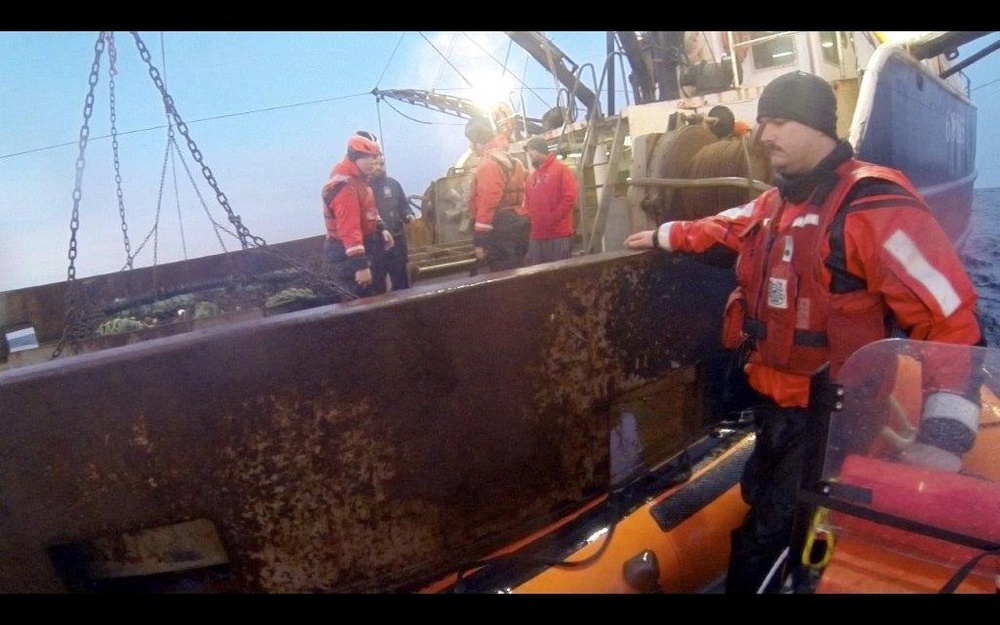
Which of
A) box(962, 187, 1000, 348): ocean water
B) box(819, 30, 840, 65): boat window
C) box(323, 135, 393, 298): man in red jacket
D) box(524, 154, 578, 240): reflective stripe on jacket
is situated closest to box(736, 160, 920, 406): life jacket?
box(962, 187, 1000, 348): ocean water

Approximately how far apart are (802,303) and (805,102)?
0.69 metres

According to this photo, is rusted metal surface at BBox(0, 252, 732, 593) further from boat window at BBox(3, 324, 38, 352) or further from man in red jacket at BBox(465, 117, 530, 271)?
boat window at BBox(3, 324, 38, 352)

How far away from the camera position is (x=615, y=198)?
726 centimetres

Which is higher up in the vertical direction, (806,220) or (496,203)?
(496,203)

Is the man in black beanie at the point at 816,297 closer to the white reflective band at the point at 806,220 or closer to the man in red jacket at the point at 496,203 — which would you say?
the white reflective band at the point at 806,220

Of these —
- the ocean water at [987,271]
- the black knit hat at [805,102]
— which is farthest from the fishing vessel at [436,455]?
the ocean water at [987,271]

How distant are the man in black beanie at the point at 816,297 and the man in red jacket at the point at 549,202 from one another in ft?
12.3

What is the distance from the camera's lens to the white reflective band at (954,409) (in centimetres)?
163

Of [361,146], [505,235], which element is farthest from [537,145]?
[361,146]

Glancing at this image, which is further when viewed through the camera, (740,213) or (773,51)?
(773,51)

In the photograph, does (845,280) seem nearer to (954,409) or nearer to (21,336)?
(954,409)

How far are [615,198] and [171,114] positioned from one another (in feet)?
16.6

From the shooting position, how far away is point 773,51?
7.86 m
